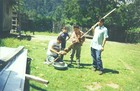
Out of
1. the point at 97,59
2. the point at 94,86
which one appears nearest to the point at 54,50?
the point at 97,59

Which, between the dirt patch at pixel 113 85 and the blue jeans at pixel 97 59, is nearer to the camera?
the dirt patch at pixel 113 85

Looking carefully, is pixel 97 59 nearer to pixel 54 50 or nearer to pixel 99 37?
pixel 99 37

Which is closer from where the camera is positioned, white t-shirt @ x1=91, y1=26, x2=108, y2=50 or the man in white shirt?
white t-shirt @ x1=91, y1=26, x2=108, y2=50

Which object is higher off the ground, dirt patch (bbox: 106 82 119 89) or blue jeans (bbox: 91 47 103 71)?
blue jeans (bbox: 91 47 103 71)

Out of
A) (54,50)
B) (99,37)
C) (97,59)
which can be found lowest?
(97,59)

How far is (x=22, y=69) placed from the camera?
935 centimetres

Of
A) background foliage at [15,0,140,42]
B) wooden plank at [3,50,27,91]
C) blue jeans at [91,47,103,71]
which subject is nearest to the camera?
wooden plank at [3,50,27,91]

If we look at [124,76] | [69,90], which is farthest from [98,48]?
[69,90]

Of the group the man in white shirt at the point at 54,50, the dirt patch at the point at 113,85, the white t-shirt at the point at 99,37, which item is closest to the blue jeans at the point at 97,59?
the white t-shirt at the point at 99,37

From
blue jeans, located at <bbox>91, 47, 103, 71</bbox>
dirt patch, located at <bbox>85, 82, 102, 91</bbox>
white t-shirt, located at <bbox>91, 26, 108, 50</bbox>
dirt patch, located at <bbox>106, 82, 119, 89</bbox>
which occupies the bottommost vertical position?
dirt patch, located at <bbox>106, 82, 119, 89</bbox>

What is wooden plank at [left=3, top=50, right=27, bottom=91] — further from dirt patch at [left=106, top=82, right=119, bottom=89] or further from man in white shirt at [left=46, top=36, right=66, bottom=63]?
→ dirt patch at [left=106, top=82, right=119, bottom=89]

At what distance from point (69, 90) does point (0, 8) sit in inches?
669

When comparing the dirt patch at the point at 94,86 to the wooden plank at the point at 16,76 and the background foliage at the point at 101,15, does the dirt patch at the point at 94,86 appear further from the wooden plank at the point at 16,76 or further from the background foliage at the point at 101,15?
the background foliage at the point at 101,15

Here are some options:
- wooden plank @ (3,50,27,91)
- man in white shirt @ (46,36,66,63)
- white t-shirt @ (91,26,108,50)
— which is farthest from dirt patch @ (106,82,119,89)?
wooden plank @ (3,50,27,91)
